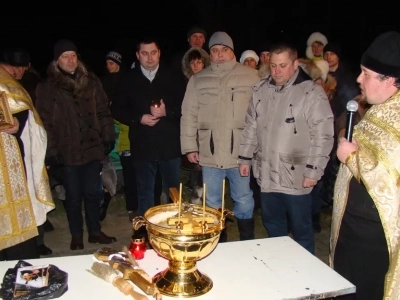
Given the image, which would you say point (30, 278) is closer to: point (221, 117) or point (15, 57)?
point (221, 117)

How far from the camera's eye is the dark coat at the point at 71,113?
183 inches

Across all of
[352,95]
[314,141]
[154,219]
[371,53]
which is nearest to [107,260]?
[154,219]

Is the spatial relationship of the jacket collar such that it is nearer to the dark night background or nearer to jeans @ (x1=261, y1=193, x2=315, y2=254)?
jeans @ (x1=261, y1=193, x2=315, y2=254)

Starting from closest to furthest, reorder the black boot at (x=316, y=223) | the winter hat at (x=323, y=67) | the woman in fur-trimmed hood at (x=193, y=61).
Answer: the winter hat at (x=323, y=67) < the black boot at (x=316, y=223) < the woman in fur-trimmed hood at (x=193, y=61)

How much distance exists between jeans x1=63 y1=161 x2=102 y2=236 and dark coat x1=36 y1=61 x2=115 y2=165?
4.4 inches

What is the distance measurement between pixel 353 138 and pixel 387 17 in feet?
41.5

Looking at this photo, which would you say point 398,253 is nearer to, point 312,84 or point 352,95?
point 312,84

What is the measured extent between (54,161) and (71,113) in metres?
0.47

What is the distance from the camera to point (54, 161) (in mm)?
4680

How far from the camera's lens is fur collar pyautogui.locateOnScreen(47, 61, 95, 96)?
15.3 feet

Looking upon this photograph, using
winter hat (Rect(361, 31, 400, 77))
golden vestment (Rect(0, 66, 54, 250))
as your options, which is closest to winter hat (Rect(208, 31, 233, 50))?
golden vestment (Rect(0, 66, 54, 250))

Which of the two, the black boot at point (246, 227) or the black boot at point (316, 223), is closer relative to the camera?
the black boot at point (246, 227)

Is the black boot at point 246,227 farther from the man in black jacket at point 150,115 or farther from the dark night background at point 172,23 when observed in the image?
the dark night background at point 172,23

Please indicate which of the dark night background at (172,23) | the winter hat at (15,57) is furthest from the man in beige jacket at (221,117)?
the dark night background at (172,23)
